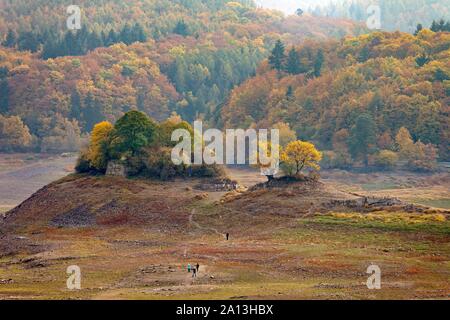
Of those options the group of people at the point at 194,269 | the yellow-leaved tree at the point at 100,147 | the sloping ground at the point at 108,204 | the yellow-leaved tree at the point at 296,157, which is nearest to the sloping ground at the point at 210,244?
the sloping ground at the point at 108,204

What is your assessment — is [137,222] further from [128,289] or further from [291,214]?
[128,289]

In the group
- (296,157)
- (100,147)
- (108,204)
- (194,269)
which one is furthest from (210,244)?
(100,147)

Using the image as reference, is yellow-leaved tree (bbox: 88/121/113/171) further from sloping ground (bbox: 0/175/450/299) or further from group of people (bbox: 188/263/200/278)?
group of people (bbox: 188/263/200/278)

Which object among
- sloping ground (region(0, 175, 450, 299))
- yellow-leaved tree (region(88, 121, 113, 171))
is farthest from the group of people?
Result: yellow-leaved tree (region(88, 121, 113, 171))

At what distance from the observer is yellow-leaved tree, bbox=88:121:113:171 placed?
496 feet

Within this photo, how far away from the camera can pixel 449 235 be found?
110 m

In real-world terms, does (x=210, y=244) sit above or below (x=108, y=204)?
below

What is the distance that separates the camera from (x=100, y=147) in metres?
152

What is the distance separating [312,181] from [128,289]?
5108 cm

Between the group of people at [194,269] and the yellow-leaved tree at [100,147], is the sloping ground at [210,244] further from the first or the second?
the yellow-leaved tree at [100,147]

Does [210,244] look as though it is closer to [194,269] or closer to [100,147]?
[194,269]

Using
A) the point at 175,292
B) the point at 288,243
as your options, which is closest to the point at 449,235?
the point at 288,243

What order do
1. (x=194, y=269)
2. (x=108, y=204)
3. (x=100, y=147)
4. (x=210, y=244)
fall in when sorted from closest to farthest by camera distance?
(x=194, y=269), (x=210, y=244), (x=108, y=204), (x=100, y=147)

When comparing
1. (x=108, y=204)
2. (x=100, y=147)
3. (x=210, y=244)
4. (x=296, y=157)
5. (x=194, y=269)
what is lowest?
(x=210, y=244)
